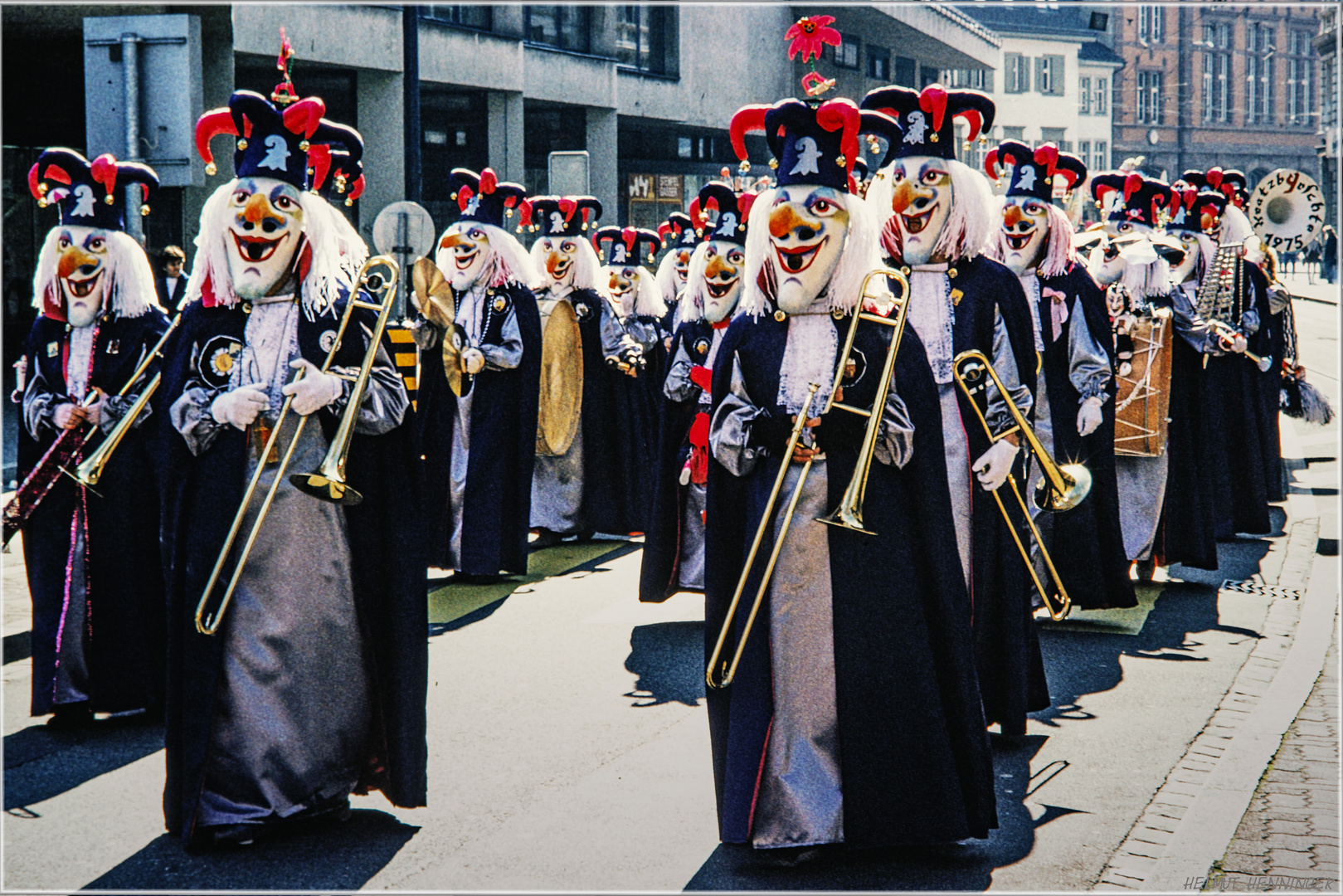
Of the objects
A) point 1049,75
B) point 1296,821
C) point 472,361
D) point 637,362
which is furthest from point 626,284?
point 1049,75

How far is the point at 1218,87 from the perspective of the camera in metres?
67.8

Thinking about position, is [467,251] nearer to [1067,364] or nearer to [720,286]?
[720,286]

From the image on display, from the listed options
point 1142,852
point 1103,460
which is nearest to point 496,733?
point 1142,852

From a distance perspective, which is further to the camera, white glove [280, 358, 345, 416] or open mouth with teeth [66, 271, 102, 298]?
open mouth with teeth [66, 271, 102, 298]

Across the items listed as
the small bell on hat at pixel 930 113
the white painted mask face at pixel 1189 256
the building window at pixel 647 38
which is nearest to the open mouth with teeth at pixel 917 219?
the small bell on hat at pixel 930 113

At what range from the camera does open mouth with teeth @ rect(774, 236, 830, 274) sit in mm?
4383

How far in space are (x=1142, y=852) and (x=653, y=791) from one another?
5.43ft

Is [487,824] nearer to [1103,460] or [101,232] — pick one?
[101,232]

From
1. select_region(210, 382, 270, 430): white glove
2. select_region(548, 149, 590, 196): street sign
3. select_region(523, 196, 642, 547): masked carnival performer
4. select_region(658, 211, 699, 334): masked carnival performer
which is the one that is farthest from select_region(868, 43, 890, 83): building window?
select_region(210, 382, 270, 430): white glove

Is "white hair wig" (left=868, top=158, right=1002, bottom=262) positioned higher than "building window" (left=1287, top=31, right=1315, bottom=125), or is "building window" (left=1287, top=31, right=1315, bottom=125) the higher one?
"building window" (left=1287, top=31, right=1315, bottom=125)

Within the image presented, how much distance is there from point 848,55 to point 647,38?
9891mm

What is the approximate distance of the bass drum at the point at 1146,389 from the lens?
8.37 m

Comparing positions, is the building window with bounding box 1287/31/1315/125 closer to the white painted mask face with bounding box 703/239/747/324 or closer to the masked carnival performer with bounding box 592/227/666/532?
the masked carnival performer with bounding box 592/227/666/532

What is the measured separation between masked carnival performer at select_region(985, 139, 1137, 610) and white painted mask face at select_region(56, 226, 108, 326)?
3977 millimetres
